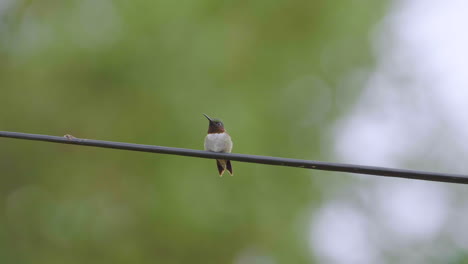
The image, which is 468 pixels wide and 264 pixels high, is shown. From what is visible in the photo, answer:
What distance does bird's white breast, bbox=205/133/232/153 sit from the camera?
4461mm

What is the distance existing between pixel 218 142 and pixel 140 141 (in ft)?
9.73

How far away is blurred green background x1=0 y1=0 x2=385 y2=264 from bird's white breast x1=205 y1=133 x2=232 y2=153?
251cm

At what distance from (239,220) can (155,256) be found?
1.08 meters

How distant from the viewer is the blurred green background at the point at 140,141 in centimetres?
717

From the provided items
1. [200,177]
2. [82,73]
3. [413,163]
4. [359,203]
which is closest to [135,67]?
[82,73]

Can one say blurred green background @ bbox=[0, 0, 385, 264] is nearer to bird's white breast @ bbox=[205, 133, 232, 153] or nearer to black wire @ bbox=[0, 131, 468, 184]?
bird's white breast @ bbox=[205, 133, 232, 153]

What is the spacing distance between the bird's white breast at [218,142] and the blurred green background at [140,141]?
2.51m

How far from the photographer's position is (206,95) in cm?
766

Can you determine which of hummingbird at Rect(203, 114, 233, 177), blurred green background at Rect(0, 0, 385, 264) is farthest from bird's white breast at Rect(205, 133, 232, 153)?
blurred green background at Rect(0, 0, 385, 264)

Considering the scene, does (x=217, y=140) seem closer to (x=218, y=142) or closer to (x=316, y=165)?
(x=218, y=142)

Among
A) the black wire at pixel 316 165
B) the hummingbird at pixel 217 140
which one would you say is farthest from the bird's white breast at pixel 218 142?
the black wire at pixel 316 165

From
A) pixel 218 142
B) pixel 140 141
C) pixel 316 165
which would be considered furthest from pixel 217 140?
pixel 140 141

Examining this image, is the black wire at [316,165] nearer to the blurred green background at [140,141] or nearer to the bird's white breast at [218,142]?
the bird's white breast at [218,142]

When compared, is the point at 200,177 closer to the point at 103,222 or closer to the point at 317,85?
the point at 103,222
